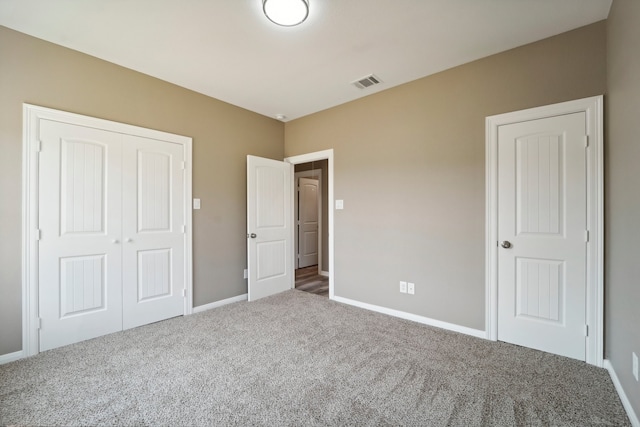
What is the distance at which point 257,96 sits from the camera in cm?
347

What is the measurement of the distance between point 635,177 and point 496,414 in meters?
1.59

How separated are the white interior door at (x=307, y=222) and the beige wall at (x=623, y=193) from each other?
14.4ft

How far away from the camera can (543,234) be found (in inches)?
92.1

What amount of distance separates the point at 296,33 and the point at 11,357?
349 centimetres

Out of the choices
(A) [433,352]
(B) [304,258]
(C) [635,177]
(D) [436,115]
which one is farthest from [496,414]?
(B) [304,258]

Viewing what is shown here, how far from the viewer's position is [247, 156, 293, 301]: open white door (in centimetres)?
374

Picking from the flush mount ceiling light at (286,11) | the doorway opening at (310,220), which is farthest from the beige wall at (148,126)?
the flush mount ceiling light at (286,11)

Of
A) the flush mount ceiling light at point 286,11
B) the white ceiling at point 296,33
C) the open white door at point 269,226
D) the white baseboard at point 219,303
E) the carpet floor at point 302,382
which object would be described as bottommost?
the carpet floor at point 302,382

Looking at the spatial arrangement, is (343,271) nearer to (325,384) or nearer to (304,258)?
(325,384)

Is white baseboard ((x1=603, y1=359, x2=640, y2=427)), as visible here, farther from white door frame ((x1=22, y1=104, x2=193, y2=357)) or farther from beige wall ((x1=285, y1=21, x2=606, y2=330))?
white door frame ((x1=22, y1=104, x2=193, y2=357))

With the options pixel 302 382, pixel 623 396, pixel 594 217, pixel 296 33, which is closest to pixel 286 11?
pixel 296 33

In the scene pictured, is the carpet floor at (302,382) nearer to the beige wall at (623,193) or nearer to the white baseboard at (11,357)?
the white baseboard at (11,357)

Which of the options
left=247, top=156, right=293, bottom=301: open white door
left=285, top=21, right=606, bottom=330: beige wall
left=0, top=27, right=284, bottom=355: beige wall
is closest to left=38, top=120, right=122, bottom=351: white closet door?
left=0, top=27, right=284, bottom=355: beige wall

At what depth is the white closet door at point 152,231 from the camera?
2812 mm
